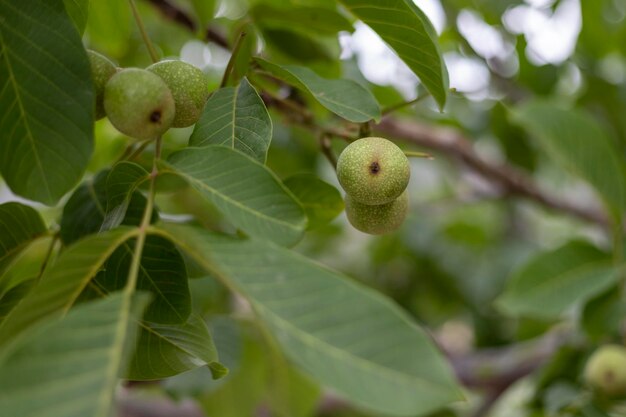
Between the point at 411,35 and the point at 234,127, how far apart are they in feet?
0.73

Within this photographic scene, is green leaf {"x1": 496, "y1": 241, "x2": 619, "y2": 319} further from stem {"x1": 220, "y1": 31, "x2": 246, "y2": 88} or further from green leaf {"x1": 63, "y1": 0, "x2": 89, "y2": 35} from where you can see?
green leaf {"x1": 63, "y1": 0, "x2": 89, "y2": 35}

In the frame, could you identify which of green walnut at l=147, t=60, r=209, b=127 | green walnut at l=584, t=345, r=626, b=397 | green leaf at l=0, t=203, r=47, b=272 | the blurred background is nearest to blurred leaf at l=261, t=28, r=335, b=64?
the blurred background

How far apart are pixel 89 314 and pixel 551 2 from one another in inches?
71.9

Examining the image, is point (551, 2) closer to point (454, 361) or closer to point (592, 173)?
point (592, 173)

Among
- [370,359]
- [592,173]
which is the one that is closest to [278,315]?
[370,359]

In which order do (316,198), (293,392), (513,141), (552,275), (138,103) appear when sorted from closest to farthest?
(138,103), (316,198), (552,275), (293,392), (513,141)

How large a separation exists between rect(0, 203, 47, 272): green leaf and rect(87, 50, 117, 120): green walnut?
14 cm

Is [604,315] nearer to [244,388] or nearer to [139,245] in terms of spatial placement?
[244,388]

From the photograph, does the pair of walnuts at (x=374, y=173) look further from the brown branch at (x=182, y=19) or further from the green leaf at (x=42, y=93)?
the brown branch at (x=182, y=19)

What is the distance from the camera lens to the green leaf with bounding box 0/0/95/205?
2.27 ft

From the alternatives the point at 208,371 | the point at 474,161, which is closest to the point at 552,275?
the point at 474,161

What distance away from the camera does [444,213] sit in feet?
8.55

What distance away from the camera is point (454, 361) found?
5.87 feet

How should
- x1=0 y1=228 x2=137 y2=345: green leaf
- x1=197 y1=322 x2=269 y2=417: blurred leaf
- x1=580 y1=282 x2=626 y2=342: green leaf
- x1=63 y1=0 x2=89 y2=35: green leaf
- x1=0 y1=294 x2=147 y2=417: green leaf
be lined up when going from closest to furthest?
x1=0 y1=294 x2=147 y2=417: green leaf, x1=0 y1=228 x2=137 y2=345: green leaf, x1=63 y1=0 x2=89 y2=35: green leaf, x1=580 y1=282 x2=626 y2=342: green leaf, x1=197 y1=322 x2=269 y2=417: blurred leaf
